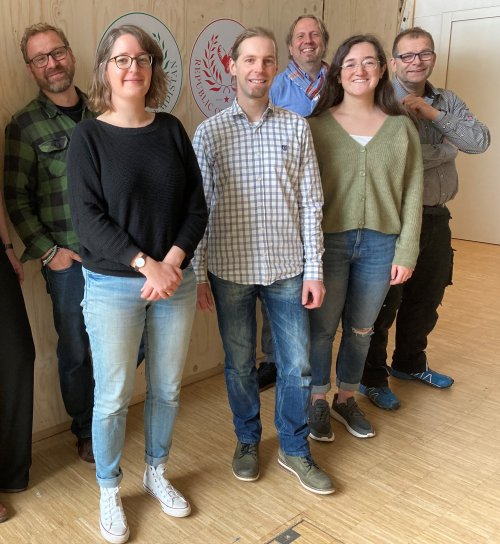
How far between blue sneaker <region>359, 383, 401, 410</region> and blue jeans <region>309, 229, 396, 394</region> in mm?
437

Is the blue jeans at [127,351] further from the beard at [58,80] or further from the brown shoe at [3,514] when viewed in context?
the beard at [58,80]

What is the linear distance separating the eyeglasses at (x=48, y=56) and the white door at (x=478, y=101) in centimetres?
483

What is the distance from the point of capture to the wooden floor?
1895 mm

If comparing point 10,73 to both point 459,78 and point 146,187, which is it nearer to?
point 146,187

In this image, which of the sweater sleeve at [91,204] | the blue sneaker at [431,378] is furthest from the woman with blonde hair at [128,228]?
the blue sneaker at [431,378]

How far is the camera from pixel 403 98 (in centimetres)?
251

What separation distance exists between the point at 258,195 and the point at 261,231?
0.40 feet

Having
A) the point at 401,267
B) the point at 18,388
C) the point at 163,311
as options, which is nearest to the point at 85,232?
the point at 163,311

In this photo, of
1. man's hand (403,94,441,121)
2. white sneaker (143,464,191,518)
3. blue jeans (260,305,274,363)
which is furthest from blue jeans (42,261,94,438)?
man's hand (403,94,441,121)

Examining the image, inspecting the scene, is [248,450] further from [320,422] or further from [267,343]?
[267,343]

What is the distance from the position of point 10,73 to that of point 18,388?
1154 mm

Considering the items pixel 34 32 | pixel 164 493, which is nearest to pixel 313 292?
pixel 164 493

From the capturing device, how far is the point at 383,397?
276cm

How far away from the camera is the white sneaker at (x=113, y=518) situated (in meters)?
1.83
